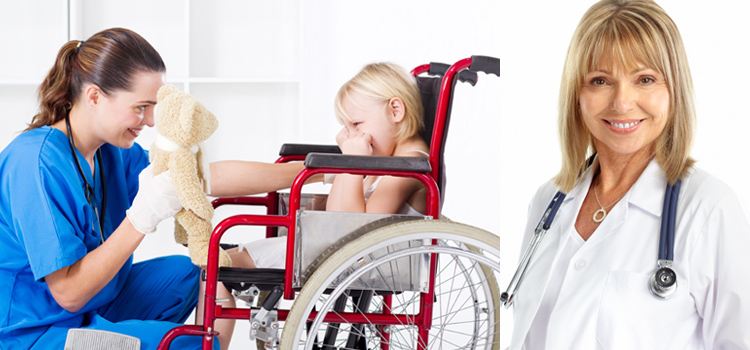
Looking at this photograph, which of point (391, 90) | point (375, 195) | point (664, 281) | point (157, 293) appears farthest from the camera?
point (157, 293)

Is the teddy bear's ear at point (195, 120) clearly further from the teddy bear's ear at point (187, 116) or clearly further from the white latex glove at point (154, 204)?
the white latex glove at point (154, 204)

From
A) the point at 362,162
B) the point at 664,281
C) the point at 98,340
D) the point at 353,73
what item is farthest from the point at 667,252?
the point at 353,73

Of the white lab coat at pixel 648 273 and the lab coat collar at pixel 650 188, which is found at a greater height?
the lab coat collar at pixel 650 188

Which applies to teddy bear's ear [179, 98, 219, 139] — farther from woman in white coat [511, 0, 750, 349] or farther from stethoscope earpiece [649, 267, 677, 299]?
stethoscope earpiece [649, 267, 677, 299]

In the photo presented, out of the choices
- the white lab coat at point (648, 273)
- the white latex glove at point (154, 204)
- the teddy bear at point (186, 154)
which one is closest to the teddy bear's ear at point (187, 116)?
the teddy bear at point (186, 154)

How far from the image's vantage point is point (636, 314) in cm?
42

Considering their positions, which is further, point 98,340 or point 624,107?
point 98,340

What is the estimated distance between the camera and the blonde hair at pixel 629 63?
0.38 m

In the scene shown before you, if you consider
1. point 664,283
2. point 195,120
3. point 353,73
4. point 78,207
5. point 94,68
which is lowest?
point 78,207

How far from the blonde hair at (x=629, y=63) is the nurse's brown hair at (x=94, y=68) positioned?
1.26 metres

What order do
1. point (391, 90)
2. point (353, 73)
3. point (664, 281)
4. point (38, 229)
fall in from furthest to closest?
point (353, 73) → point (391, 90) → point (38, 229) → point (664, 281)

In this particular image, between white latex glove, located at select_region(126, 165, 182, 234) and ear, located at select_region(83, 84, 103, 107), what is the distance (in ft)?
1.08

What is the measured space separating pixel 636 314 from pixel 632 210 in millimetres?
76

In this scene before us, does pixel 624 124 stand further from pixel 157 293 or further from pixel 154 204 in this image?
pixel 157 293
